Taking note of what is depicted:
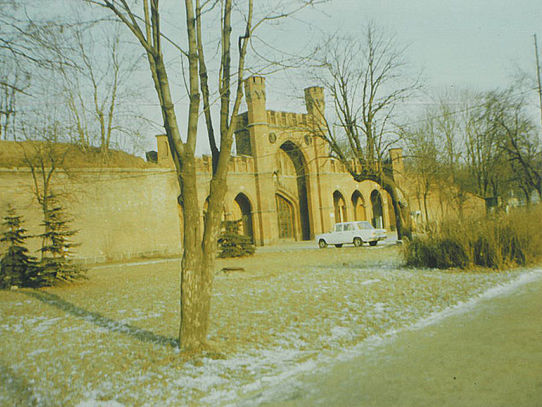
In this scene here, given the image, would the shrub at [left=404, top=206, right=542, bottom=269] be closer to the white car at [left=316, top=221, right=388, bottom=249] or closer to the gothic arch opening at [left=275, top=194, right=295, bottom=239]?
the white car at [left=316, top=221, right=388, bottom=249]

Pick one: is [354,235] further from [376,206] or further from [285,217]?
[376,206]

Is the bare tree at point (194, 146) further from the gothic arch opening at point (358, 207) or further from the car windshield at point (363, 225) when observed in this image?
the gothic arch opening at point (358, 207)

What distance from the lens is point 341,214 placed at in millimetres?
41562

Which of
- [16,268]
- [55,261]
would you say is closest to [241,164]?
[55,261]

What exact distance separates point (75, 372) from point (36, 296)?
7.23 meters

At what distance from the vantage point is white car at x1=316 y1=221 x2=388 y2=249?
24.6 metres

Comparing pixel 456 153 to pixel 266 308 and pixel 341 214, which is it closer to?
pixel 341 214

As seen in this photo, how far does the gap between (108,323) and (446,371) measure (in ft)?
17.0

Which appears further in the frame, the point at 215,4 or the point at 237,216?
the point at 237,216

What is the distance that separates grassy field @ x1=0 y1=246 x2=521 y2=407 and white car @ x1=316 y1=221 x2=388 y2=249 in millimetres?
13401

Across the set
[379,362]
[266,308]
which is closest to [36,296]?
[266,308]

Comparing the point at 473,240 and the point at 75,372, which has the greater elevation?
the point at 473,240

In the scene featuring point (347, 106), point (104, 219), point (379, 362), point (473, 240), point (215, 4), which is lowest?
point (379, 362)

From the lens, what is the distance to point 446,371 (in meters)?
4.23
